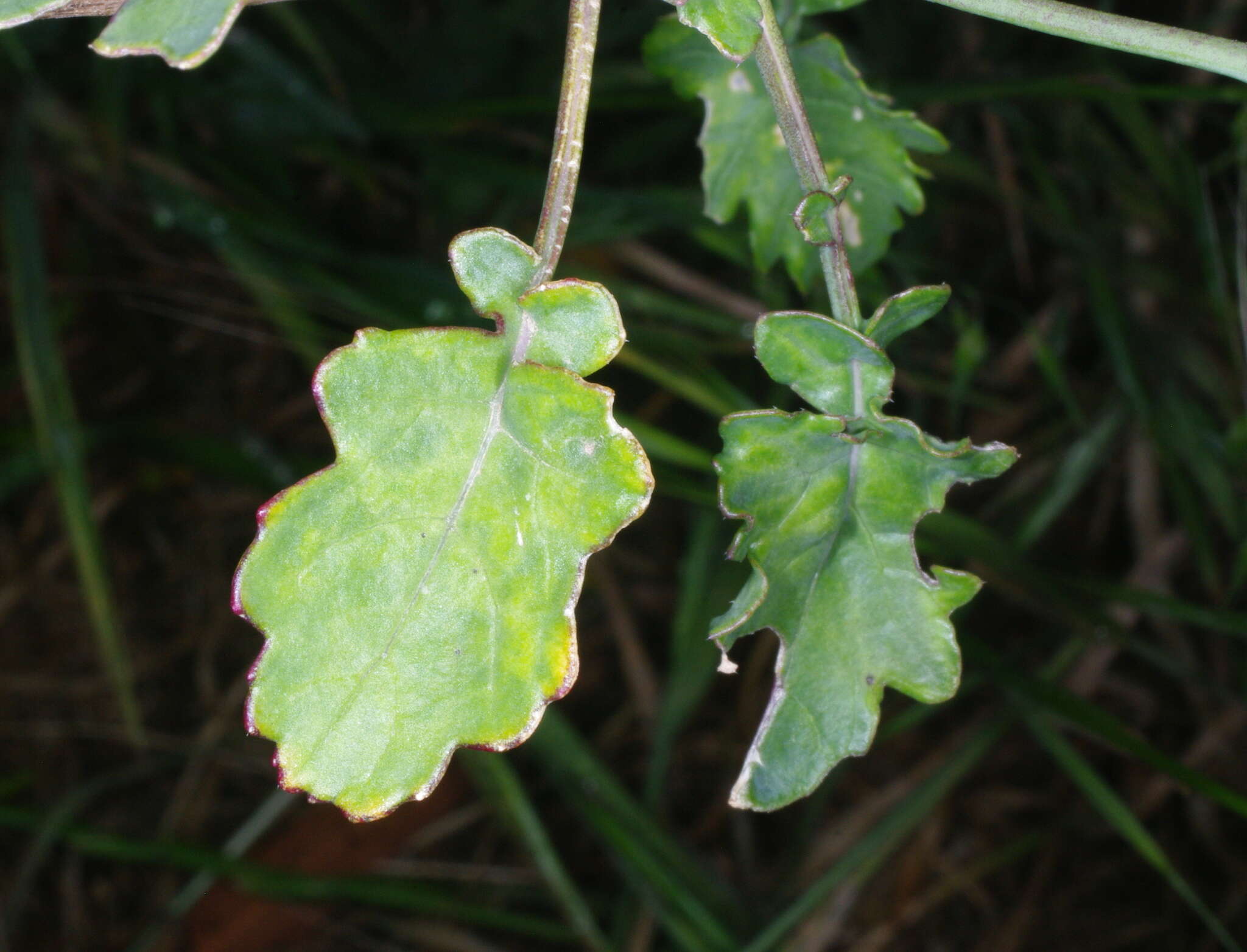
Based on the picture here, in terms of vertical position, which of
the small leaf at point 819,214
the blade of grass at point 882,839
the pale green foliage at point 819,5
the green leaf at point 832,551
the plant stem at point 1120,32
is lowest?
the blade of grass at point 882,839

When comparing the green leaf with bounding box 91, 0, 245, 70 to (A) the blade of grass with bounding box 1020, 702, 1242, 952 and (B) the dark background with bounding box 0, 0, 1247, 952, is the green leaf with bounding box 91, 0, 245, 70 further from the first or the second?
(A) the blade of grass with bounding box 1020, 702, 1242, 952

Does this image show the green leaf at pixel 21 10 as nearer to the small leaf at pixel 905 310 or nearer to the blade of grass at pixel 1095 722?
the small leaf at pixel 905 310

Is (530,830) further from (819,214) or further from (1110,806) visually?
(819,214)

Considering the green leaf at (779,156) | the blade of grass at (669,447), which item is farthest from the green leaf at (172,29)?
the blade of grass at (669,447)

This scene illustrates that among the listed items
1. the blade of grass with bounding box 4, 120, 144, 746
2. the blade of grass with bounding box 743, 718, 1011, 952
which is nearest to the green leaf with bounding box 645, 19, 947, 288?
the blade of grass with bounding box 743, 718, 1011, 952

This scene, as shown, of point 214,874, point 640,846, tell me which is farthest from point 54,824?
point 640,846

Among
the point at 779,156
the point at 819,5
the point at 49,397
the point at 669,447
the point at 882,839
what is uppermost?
the point at 819,5

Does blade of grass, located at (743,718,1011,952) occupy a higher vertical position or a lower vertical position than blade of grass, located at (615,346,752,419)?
lower
